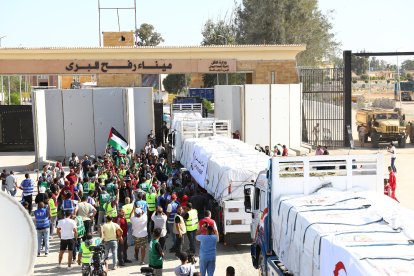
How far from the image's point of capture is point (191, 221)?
48.9 feet

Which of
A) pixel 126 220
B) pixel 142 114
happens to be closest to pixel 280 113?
pixel 142 114

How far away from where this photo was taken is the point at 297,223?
9.65 meters

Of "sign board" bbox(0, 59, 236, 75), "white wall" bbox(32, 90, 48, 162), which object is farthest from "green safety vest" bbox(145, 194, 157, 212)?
"sign board" bbox(0, 59, 236, 75)

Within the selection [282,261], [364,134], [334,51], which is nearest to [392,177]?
[282,261]

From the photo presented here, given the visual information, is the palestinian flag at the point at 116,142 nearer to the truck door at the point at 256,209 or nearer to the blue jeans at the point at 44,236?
the blue jeans at the point at 44,236

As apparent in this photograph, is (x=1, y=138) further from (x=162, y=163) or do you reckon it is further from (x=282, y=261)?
(x=282, y=261)

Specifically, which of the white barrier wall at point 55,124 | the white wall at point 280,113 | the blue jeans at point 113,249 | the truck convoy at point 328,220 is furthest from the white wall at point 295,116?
the blue jeans at point 113,249

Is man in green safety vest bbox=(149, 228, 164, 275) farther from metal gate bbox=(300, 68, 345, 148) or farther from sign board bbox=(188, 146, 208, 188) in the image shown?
metal gate bbox=(300, 68, 345, 148)

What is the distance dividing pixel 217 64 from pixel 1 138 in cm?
1442

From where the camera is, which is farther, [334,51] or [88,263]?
[334,51]

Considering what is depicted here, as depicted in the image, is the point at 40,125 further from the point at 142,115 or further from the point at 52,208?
the point at 52,208

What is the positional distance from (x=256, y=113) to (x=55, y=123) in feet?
33.2

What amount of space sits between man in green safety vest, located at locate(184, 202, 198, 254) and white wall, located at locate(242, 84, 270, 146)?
17.5 meters

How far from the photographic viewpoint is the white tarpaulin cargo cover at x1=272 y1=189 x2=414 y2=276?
23.7 feet
